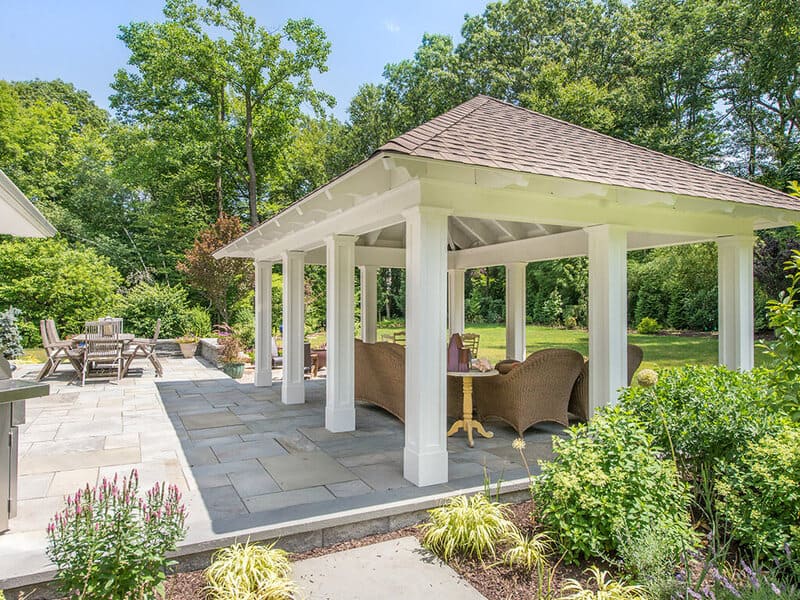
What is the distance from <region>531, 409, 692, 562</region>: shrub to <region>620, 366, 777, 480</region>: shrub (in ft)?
0.98

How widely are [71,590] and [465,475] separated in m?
2.81

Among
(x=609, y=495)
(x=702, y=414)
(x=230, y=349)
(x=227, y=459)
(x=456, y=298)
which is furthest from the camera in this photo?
(x=230, y=349)

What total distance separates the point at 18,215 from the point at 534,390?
513 cm

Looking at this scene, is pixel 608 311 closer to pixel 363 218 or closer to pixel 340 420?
pixel 363 218

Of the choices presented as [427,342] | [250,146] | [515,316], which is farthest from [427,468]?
[250,146]

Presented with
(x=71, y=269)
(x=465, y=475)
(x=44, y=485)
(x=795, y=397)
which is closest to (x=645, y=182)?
(x=795, y=397)

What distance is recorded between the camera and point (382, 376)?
21.3 feet

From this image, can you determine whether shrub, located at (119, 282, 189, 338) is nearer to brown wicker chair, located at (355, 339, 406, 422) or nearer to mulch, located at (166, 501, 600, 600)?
brown wicker chair, located at (355, 339, 406, 422)

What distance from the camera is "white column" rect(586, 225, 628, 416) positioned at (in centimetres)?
503

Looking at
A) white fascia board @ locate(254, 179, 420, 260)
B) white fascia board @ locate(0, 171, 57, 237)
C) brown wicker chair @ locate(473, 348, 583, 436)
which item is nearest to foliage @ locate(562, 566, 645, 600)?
brown wicker chair @ locate(473, 348, 583, 436)

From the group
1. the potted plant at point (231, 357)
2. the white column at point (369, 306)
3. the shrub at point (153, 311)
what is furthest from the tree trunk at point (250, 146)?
the white column at point (369, 306)

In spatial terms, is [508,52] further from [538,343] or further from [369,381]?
[369,381]

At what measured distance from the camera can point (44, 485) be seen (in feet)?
13.6

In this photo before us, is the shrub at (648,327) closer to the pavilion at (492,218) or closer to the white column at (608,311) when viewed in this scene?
the pavilion at (492,218)
